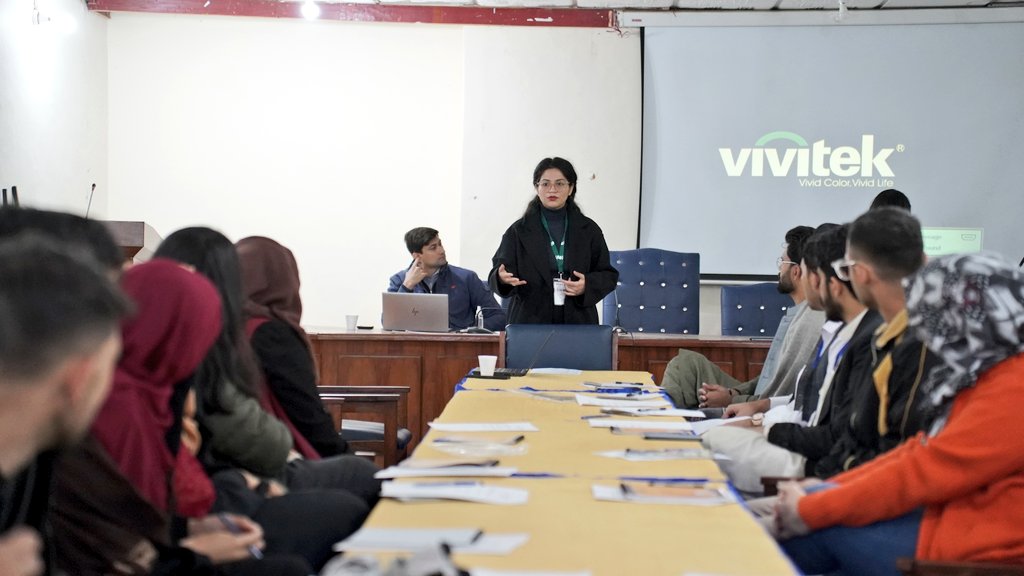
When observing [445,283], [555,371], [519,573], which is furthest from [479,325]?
[519,573]

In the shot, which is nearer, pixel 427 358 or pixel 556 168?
pixel 556 168

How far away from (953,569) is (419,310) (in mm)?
4213

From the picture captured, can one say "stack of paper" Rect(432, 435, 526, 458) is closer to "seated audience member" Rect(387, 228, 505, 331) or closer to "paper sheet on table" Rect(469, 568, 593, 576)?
"paper sheet on table" Rect(469, 568, 593, 576)

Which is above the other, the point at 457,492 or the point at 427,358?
the point at 457,492

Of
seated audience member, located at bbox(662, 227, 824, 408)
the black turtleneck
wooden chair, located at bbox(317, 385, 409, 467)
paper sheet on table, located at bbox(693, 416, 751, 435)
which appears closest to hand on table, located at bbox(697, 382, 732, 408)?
seated audience member, located at bbox(662, 227, 824, 408)

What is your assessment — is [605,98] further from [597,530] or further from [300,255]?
[597,530]

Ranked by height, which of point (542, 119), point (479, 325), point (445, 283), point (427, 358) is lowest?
point (427, 358)

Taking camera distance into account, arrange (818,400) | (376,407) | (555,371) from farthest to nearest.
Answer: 1. (555,371)
2. (376,407)
3. (818,400)

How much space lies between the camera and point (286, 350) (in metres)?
2.65

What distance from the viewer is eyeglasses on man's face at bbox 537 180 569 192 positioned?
15.9 feet

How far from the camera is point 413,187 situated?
7.68m

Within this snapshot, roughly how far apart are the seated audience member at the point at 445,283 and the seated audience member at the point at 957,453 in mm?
4247

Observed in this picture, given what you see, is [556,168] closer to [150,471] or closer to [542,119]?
[542,119]

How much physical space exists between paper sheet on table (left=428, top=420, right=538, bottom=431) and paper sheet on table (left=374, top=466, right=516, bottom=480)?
574mm
